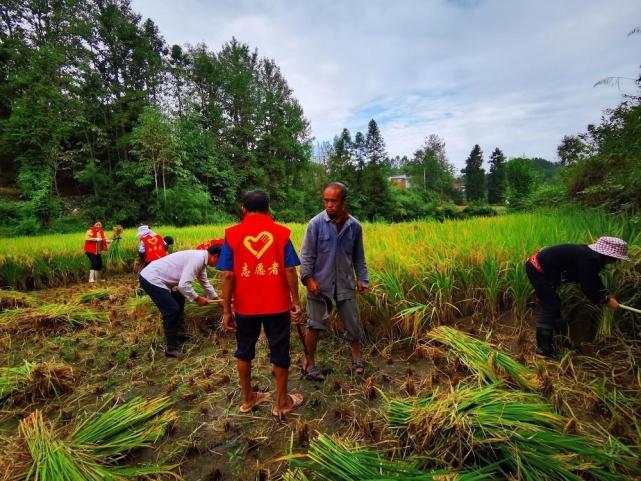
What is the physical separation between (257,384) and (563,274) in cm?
285

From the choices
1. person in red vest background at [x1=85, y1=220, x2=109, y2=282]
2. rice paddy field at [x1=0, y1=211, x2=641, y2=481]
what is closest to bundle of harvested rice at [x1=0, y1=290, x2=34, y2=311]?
rice paddy field at [x1=0, y1=211, x2=641, y2=481]

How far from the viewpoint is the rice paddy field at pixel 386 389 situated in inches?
64.3

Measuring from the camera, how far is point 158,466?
5.77 ft

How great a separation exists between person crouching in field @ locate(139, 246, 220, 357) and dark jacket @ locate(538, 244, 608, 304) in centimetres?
309

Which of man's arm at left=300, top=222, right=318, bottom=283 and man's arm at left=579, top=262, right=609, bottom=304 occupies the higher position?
man's arm at left=300, top=222, right=318, bottom=283

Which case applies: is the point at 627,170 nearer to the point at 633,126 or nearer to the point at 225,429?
the point at 633,126

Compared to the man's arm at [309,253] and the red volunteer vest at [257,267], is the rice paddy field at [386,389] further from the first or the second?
the man's arm at [309,253]

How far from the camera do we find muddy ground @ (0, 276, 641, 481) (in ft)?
6.41

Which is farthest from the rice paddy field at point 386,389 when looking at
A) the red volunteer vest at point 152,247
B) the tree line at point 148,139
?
the tree line at point 148,139

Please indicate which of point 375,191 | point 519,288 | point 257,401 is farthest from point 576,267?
point 375,191

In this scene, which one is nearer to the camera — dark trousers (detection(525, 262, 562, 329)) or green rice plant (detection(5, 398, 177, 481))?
green rice plant (detection(5, 398, 177, 481))

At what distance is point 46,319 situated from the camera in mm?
4008

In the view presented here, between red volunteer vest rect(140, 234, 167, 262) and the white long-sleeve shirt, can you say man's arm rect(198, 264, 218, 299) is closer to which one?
the white long-sleeve shirt

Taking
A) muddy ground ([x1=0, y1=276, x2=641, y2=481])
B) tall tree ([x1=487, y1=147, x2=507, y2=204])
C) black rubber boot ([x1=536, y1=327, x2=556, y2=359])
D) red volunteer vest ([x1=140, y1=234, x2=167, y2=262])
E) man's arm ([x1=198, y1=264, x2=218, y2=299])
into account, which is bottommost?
muddy ground ([x1=0, y1=276, x2=641, y2=481])
